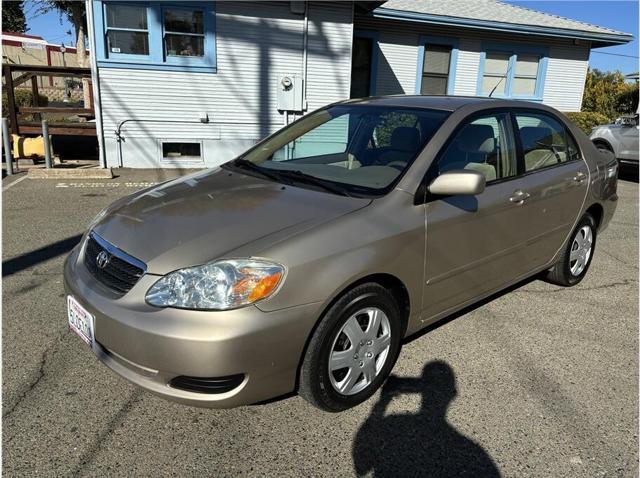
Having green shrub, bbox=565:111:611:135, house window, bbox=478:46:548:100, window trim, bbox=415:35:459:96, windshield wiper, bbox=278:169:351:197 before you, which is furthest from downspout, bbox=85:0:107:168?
green shrub, bbox=565:111:611:135

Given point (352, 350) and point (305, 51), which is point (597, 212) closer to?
point (352, 350)

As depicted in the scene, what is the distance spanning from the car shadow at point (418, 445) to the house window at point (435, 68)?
12234mm

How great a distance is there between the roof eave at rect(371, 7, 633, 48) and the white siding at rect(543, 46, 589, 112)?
1.91ft

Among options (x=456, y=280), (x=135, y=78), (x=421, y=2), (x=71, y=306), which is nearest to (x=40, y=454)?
(x=71, y=306)

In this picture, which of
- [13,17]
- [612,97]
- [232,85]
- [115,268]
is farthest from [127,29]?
[13,17]

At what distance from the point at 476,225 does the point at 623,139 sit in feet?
31.5

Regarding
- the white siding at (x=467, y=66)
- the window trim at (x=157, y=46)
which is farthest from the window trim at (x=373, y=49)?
the window trim at (x=157, y=46)

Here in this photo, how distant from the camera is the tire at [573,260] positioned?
4.17 m

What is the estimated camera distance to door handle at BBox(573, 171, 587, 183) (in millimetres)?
3971

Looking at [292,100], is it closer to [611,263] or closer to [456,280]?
[611,263]

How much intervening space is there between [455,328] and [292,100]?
7.80 metres

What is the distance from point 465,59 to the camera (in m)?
13.8

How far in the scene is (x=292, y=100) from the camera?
10.3 metres

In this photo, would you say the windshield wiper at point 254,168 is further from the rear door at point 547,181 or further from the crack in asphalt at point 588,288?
the crack in asphalt at point 588,288
